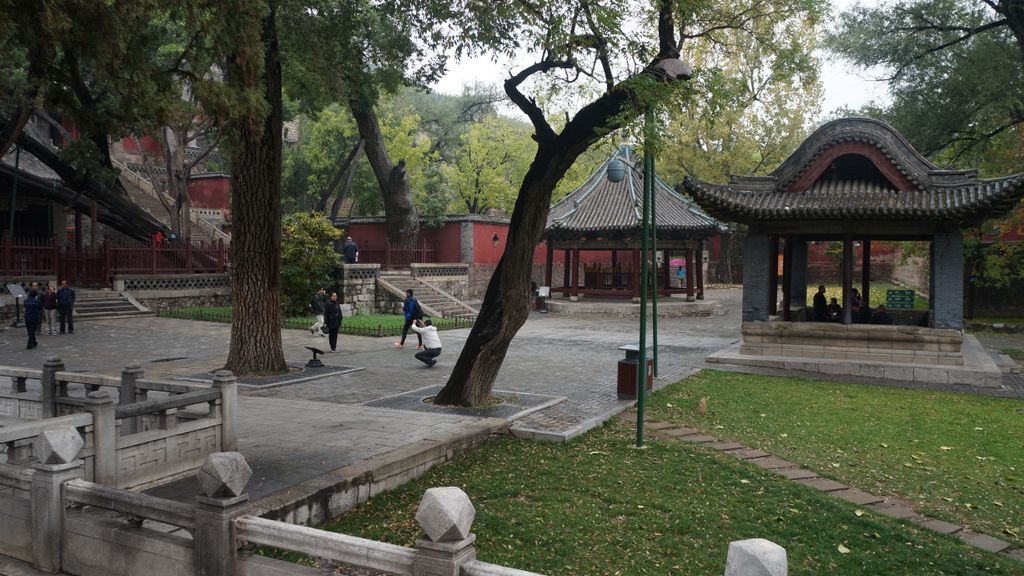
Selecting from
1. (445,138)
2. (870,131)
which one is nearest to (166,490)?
(870,131)

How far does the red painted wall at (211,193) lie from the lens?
36969mm

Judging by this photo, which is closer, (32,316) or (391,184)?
(32,316)

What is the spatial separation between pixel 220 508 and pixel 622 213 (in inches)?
1011

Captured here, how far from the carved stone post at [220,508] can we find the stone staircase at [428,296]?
2071 centimetres

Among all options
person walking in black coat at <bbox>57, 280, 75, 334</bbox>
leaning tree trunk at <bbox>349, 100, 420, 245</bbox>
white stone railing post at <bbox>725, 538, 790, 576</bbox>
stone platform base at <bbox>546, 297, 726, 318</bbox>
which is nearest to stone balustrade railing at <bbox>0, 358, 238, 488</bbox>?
white stone railing post at <bbox>725, 538, 790, 576</bbox>

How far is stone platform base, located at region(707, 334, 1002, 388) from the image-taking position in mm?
14316

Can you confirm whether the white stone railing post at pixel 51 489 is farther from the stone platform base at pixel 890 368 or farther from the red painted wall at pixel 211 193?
the red painted wall at pixel 211 193

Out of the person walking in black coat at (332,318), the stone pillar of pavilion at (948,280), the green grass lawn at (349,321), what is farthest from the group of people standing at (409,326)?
the stone pillar of pavilion at (948,280)

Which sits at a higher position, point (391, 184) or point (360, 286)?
point (391, 184)

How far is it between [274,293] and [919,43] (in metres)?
18.4

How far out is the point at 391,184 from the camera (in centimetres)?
3147

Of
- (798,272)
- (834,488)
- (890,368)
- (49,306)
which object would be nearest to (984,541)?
(834,488)

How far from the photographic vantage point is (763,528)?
242 inches

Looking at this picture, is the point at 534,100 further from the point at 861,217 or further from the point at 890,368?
the point at 890,368
